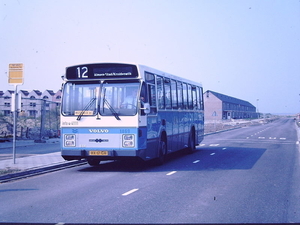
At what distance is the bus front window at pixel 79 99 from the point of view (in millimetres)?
12414

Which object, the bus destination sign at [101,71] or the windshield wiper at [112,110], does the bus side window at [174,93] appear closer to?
the bus destination sign at [101,71]

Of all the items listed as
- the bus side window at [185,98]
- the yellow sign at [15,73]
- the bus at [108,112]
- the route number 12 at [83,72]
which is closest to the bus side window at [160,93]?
the bus at [108,112]

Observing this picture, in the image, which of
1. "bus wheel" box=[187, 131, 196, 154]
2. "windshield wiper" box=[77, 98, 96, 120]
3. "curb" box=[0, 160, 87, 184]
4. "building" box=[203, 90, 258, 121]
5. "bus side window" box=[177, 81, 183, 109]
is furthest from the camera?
"building" box=[203, 90, 258, 121]

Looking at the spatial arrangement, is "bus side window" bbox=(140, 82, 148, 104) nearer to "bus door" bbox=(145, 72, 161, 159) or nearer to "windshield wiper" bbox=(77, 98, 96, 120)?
"bus door" bbox=(145, 72, 161, 159)

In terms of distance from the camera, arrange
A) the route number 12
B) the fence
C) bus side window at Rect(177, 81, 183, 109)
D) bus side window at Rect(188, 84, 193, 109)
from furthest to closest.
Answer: the fence < bus side window at Rect(188, 84, 193, 109) < bus side window at Rect(177, 81, 183, 109) < the route number 12

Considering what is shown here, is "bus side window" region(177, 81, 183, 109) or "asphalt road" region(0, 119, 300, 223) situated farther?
"bus side window" region(177, 81, 183, 109)

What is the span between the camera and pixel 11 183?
34.9ft

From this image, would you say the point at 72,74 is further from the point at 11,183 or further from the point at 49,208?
the point at 49,208

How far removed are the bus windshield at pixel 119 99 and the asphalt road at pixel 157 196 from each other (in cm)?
195

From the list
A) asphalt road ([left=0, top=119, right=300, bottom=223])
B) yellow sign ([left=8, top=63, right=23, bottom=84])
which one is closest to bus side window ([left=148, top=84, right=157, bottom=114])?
asphalt road ([left=0, top=119, right=300, bottom=223])

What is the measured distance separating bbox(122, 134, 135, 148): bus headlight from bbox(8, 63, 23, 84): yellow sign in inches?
176

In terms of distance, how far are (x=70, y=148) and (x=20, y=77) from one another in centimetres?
336

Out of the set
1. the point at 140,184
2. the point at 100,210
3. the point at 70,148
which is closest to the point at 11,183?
the point at 70,148

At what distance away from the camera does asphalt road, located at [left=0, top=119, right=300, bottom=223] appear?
6918mm
